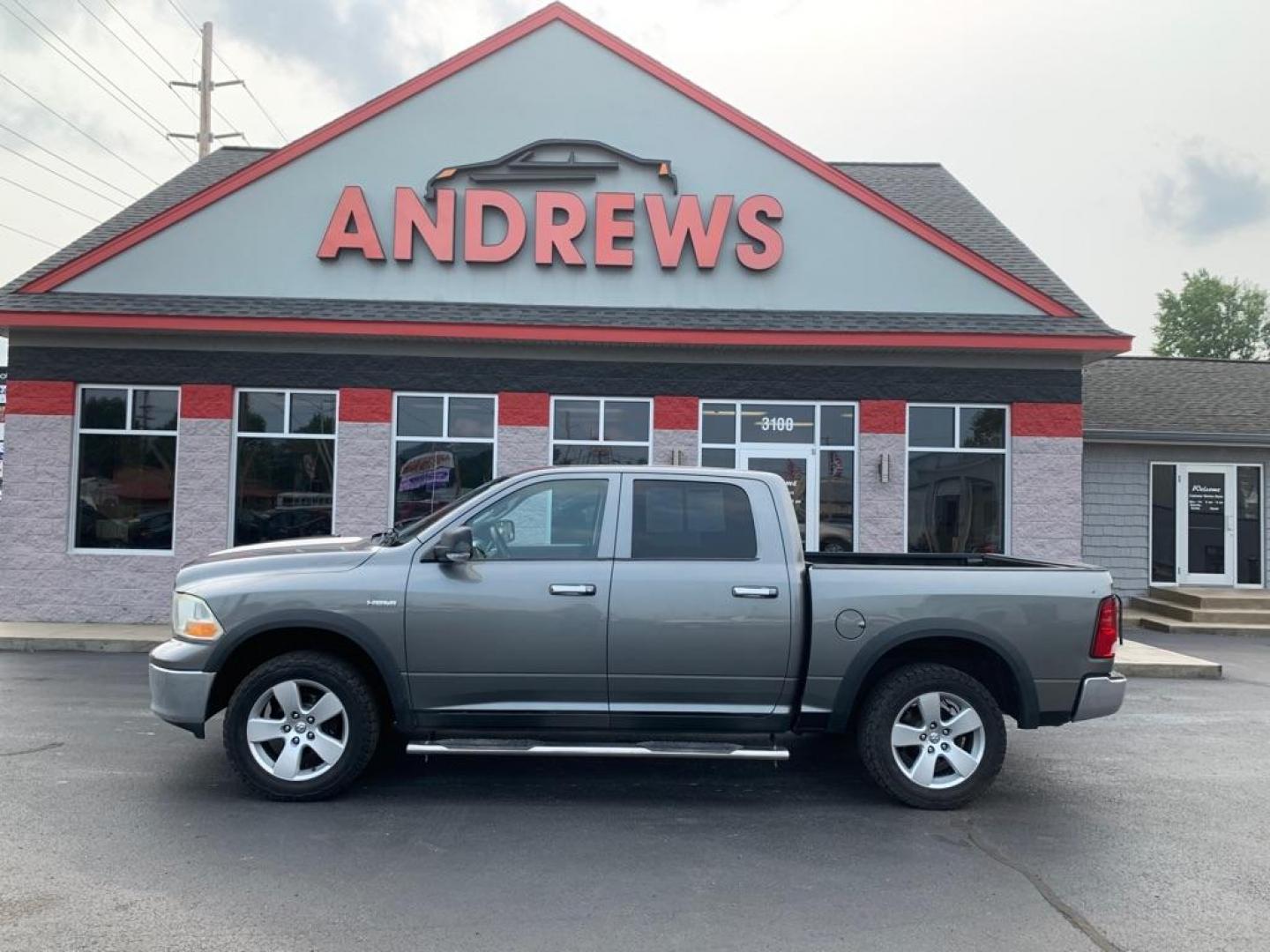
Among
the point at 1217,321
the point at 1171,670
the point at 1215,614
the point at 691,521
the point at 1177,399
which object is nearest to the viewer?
the point at 691,521

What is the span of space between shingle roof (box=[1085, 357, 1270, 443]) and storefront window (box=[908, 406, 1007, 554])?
11.0 feet

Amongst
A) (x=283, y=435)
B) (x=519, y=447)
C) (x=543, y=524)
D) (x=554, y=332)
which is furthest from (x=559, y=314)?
(x=543, y=524)

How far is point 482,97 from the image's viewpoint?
1334 cm

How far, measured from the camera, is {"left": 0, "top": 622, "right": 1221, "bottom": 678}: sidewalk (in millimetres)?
10828

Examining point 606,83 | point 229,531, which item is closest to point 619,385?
point 606,83

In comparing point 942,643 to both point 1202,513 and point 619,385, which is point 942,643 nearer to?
point 619,385

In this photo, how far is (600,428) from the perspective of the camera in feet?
43.0

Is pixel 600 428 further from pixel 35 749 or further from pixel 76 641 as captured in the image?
pixel 35 749

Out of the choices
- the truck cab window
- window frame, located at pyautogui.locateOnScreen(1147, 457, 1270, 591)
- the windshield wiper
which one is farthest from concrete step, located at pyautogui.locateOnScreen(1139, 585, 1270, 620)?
the windshield wiper

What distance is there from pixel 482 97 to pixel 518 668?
A: 32.2ft

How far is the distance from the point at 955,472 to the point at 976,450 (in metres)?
0.39

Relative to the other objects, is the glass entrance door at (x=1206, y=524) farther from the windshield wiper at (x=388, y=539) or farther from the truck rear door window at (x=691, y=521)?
the windshield wiper at (x=388, y=539)

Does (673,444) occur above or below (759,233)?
below

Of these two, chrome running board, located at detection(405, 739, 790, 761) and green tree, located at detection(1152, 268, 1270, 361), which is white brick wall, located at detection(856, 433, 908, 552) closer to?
chrome running board, located at detection(405, 739, 790, 761)
